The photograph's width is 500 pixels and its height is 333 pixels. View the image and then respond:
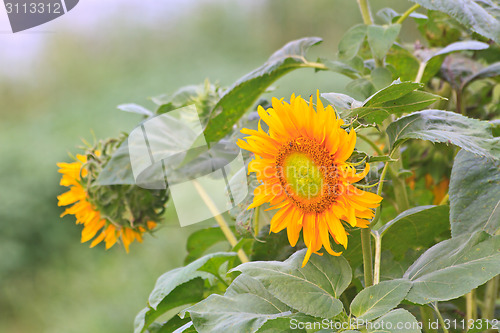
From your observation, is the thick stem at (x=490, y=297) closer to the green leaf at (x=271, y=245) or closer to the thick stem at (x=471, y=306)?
the thick stem at (x=471, y=306)

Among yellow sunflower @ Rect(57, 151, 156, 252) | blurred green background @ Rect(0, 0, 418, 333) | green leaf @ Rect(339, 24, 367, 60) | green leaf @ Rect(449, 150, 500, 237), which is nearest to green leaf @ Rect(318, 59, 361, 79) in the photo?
green leaf @ Rect(339, 24, 367, 60)

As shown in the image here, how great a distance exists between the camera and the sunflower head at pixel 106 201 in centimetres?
49

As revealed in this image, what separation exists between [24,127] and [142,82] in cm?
54

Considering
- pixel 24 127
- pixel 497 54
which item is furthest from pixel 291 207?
pixel 24 127

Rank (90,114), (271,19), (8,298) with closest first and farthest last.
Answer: (8,298), (90,114), (271,19)

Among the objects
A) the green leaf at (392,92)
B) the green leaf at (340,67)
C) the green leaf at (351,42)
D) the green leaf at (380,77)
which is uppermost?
the green leaf at (351,42)

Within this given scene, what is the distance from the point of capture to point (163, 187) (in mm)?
495

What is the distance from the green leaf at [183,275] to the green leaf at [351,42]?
174 millimetres

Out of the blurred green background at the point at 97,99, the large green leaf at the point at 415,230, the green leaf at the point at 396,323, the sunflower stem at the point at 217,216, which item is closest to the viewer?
the green leaf at the point at 396,323

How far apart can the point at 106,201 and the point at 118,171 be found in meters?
0.04

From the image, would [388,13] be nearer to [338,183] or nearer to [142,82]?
[338,183]

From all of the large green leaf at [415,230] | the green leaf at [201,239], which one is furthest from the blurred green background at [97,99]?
the large green leaf at [415,230]

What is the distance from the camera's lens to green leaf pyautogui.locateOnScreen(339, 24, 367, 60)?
0.41 meters

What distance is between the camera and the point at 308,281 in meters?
0.28
